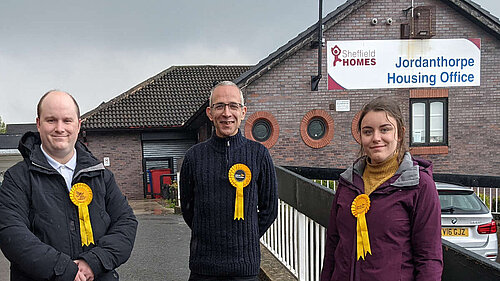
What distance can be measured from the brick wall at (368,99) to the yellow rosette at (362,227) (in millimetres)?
10963

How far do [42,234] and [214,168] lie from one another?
3.36 feet

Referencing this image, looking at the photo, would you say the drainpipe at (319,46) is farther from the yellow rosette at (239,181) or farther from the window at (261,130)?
the yellow rosette at (239,181)

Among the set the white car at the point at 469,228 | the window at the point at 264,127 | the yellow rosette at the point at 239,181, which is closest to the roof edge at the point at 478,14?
the window at the point at 264,127

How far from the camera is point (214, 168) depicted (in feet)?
9.48

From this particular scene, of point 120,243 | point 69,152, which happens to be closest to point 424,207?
point 120,243

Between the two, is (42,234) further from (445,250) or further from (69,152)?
(445,250)

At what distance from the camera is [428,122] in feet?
46.7

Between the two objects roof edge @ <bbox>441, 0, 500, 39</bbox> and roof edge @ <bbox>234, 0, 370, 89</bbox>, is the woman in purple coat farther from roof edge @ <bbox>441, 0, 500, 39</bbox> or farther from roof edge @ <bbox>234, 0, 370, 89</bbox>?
roof edge @ <bbox>441, 0, 500, 39</bbox>

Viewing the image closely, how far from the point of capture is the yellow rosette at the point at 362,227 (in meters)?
2.22

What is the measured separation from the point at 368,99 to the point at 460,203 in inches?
293

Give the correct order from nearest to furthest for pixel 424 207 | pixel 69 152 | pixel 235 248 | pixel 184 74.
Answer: pixel 424 207, pixel 69 152, pixel 235 248, pixel 184 74

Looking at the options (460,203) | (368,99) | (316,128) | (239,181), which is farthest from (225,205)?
(368,99)

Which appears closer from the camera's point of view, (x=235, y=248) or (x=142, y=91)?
(x=235, y=248)

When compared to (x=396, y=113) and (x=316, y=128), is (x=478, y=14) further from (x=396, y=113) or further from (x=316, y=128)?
(x=396, y=113)
